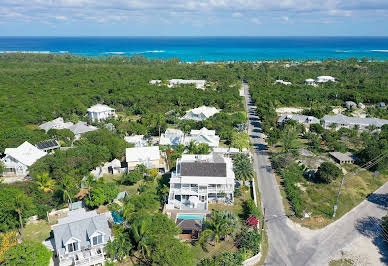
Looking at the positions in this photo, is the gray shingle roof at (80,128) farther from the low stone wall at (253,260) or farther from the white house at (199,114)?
the low stone wall at (253,260)

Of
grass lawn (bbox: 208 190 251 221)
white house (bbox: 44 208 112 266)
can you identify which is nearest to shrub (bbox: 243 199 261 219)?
grass lawn (bbox: 208 190 251 221)

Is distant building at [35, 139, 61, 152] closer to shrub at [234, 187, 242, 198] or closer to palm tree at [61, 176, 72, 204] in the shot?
palm tree at [61, 176, 72, 204]

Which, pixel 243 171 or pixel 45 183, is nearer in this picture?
pixel 45 183

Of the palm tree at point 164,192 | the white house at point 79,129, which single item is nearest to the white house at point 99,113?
the white house at point 79,129

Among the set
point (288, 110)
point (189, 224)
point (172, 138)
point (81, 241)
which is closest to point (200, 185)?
point (189, 224)

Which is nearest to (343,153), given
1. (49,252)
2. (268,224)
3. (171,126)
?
(268,224)

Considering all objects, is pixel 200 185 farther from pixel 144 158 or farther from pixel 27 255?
pixel 27 255
